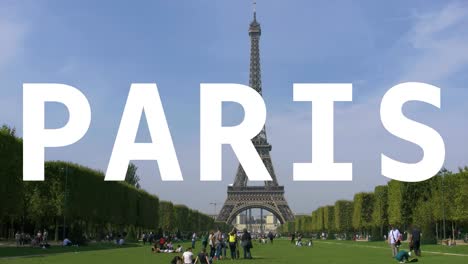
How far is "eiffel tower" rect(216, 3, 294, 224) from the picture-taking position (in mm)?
173500

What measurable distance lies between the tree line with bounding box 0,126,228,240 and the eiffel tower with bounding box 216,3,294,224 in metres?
73.9

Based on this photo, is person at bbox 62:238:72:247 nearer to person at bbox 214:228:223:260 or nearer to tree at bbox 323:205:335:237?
person at bbox 214:228:223:260

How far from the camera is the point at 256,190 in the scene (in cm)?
17800

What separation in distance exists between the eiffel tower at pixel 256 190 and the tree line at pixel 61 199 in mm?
73875

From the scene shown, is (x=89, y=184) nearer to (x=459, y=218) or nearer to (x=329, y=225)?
(x=459, y=218)

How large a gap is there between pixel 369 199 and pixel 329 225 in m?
30.9

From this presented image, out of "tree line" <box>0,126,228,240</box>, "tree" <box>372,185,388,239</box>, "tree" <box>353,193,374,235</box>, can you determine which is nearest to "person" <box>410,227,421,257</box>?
"tree line" <box>0,126,228,240</box>

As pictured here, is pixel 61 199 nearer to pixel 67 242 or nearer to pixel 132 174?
pixel 67 242

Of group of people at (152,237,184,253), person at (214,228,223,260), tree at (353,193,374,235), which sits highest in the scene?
tree at (353,193,374,235)

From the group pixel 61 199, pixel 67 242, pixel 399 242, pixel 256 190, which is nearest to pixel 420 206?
pixel 61 199

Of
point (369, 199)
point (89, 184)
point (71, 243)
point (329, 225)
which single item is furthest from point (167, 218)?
point (71, 243)

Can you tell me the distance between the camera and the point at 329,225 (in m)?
133

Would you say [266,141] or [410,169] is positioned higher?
[266,141]

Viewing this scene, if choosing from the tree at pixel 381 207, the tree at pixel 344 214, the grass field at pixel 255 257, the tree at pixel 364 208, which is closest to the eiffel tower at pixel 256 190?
the tree at pixel 344 214
